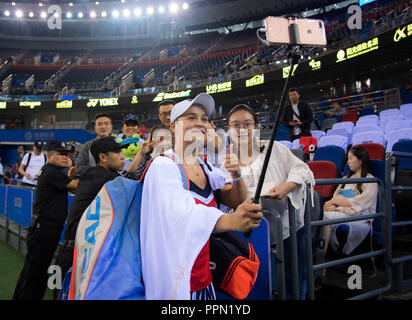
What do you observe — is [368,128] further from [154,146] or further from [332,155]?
[154,146]

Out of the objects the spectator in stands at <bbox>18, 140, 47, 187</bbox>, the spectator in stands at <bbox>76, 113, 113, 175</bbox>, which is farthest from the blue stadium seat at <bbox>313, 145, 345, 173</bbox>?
the spectator in stands at <bbox>18, 140, 47, 187</bbox>

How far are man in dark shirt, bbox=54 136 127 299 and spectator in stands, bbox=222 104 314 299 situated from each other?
89 centimetres

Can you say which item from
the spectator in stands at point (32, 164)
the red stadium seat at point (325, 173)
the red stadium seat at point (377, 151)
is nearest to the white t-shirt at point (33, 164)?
the spectator in stands at point (32, 164)

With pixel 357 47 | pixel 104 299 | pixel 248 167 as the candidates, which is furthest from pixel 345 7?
pixel 104 299

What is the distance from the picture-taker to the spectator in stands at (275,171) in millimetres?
1979

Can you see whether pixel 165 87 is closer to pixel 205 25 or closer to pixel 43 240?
pixel 205 25

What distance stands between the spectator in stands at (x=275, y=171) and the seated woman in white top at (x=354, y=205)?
25.2 inches

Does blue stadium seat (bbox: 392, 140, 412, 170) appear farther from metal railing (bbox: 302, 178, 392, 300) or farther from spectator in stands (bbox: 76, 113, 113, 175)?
spectator in stands (bbox: 76, 113, 113, 175)

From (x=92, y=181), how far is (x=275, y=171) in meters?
1.29

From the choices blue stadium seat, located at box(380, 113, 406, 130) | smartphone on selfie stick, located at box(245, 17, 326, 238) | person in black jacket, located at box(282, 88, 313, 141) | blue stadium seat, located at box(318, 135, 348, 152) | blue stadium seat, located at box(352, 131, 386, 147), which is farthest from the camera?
blue stadium seat, located at box(380, 113, 406, 130)

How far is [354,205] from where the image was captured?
9.32 ft

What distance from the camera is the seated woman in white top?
272cm
